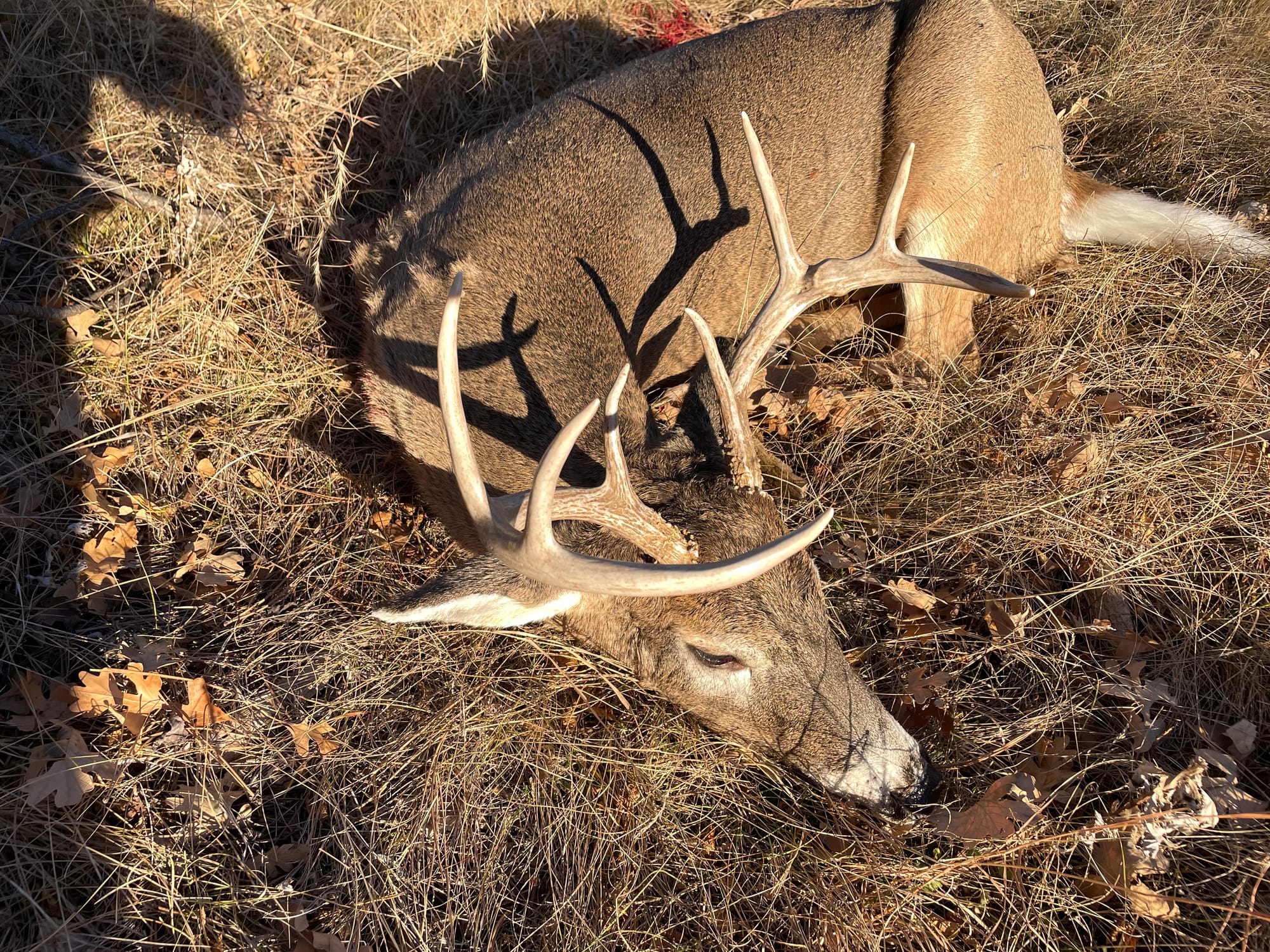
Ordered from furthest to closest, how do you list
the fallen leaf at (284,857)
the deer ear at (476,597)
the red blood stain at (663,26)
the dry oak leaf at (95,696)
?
the red blood stain at (663,26) < the dry oak leaf at (95,696) < the fallen leaf at (284,857) < the deer ear at (476,597)

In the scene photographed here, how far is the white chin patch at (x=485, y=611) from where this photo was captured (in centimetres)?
271

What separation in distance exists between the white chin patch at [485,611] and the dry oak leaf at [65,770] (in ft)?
3.53

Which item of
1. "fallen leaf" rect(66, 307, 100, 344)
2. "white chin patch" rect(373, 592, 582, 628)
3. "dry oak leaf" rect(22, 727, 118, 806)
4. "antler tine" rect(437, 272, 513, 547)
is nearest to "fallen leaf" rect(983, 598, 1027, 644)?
"white chin patch" rect(373, 592, 582, 628)

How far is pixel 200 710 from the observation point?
305cm

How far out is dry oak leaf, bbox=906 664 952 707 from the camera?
3.27 metres

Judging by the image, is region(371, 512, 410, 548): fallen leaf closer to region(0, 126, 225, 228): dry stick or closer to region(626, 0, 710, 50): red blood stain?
region(0, 126, 225, 228): dry stick

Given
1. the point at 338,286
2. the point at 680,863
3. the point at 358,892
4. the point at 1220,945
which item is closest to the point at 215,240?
the point at 338,286

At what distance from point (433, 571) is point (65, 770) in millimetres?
1413

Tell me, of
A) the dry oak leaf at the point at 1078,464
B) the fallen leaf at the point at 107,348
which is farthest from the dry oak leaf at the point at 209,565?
the dry oak leaf at the point at 1078,464

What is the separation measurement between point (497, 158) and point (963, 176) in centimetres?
237

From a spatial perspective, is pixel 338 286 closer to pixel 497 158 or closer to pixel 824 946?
pixel 497 158

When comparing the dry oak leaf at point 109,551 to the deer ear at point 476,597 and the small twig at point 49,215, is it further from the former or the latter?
the small twig at point 49,215

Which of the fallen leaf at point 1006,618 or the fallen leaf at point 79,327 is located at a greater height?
the fallen leaf at point 79,327

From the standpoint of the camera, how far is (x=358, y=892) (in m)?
2.76
